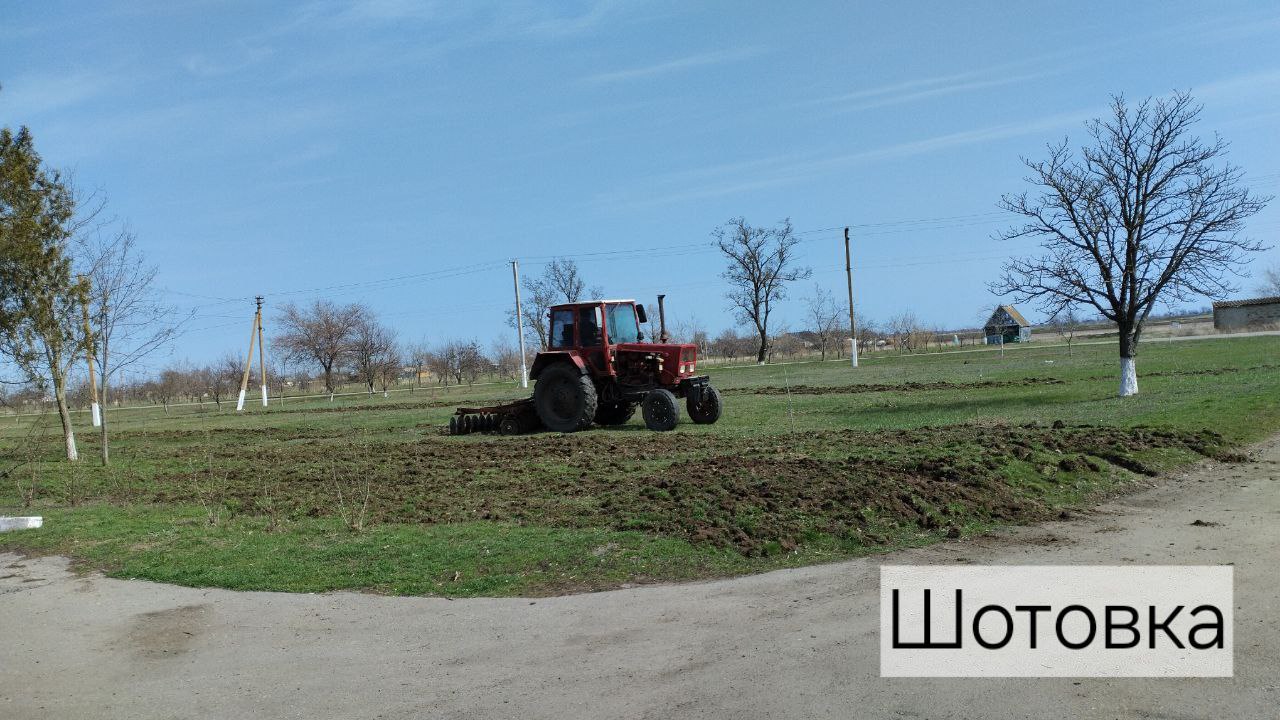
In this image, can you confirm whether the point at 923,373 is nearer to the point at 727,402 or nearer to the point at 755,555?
the point at 727,402

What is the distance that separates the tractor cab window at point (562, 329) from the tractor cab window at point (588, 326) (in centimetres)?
28

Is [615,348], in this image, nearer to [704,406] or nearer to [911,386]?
[704,406]

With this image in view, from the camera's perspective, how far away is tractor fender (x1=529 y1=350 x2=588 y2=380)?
21.2m

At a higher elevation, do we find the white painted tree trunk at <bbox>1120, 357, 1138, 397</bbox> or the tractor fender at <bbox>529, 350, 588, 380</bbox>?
the tractor fender at <bbox>529, 350, 588, 380</bbox>

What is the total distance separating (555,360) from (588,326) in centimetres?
114

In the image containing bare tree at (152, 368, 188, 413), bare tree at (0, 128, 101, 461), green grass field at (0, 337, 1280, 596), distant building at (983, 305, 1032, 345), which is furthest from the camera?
distant building at (983, 305, 1032, 345)

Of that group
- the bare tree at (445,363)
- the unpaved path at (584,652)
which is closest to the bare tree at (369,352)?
the bare tree at (445,363)

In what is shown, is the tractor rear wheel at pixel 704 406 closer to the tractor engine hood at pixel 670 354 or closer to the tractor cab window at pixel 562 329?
the tractor engine hood at pixel 670 354

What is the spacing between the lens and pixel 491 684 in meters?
5.81

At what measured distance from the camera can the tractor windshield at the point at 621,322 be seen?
21312 millimetres

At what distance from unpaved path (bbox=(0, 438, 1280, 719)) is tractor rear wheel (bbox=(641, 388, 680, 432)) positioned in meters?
11.4

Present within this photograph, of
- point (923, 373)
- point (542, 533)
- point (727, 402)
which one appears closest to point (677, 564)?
point (542, 533)

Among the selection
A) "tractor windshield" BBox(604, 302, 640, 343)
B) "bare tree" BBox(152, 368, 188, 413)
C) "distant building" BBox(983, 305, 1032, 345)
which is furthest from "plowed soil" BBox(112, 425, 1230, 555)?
"distant building" BBox(983, 305, 1032, 345)

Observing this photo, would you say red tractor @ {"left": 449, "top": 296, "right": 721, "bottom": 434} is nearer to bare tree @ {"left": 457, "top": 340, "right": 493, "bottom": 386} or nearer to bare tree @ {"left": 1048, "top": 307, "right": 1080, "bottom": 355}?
bare tree @ {"left": 1048, "top": 307, "right": 1080, "bottom": 355}
